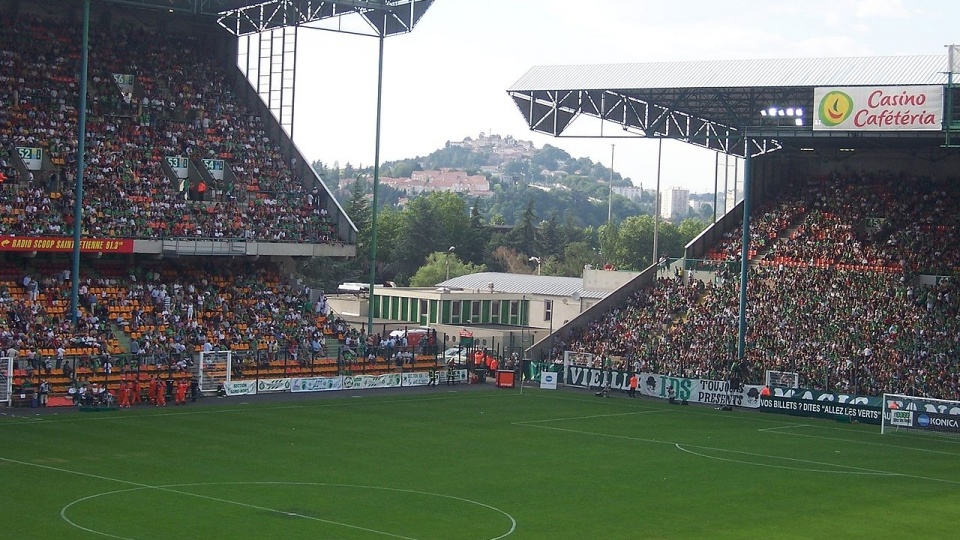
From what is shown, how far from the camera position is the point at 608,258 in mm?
146750

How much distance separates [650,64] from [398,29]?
11.1 meters

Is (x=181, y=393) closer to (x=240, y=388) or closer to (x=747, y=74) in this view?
(x=240, y=388)

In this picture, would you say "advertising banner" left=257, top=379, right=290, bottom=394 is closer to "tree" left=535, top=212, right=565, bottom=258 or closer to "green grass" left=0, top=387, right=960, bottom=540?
"green grass" left=0, top=387, right=960, bottom=540

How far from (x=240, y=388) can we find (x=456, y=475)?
18.6 m

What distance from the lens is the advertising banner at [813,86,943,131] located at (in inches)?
1919

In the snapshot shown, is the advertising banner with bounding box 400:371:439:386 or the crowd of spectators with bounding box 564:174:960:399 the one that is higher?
the crowd of spectators with bounding box 564:174:960:399

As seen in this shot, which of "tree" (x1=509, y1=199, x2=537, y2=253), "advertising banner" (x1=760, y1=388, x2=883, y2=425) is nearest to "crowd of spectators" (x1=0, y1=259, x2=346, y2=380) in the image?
"advertising banner" (x1=760, y1=388, x2=883, y2=425)

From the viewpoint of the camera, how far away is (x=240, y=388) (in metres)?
48.9

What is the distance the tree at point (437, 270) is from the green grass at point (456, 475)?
76.0 meters

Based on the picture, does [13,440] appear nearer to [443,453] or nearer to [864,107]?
[443,453]

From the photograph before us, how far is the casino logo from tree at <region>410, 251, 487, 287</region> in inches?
2887

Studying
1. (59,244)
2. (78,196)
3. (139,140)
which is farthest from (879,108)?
(59,244)

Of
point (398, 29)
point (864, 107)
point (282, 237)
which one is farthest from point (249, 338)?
point (864, 107)

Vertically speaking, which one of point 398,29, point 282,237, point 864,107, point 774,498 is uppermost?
point 398,29
